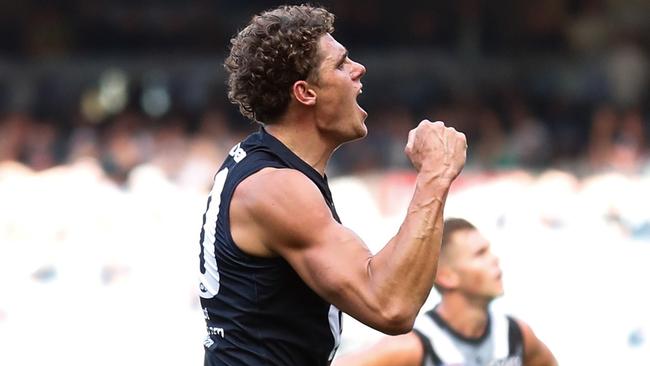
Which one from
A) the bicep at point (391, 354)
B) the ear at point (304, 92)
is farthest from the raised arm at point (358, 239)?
the bicep at point (391, 354)

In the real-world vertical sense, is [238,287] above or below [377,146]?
below

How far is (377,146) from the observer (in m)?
13.2

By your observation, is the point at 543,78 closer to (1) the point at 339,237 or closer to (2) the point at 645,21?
(2) the point at 645,21

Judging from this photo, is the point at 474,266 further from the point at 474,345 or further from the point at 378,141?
the point at 378,141

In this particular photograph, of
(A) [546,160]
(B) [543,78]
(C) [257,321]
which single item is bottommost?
(C) [257,321]

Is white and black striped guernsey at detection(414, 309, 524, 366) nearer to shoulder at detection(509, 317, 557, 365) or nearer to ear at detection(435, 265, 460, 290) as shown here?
shoulder at detection(509, 317, 557, 365)

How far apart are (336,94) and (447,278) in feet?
5.71

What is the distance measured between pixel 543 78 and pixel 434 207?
11.2 m

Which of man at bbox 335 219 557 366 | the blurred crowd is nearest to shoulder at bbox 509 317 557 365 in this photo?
man at bbox 335 219 557 366

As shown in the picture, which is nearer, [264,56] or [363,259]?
[363,259]

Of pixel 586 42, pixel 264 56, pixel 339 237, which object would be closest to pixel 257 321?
pixel 339 237

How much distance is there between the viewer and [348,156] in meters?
12.8

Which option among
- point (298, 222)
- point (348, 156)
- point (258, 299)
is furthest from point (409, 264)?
point (348, 156)

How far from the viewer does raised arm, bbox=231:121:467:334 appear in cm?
358
